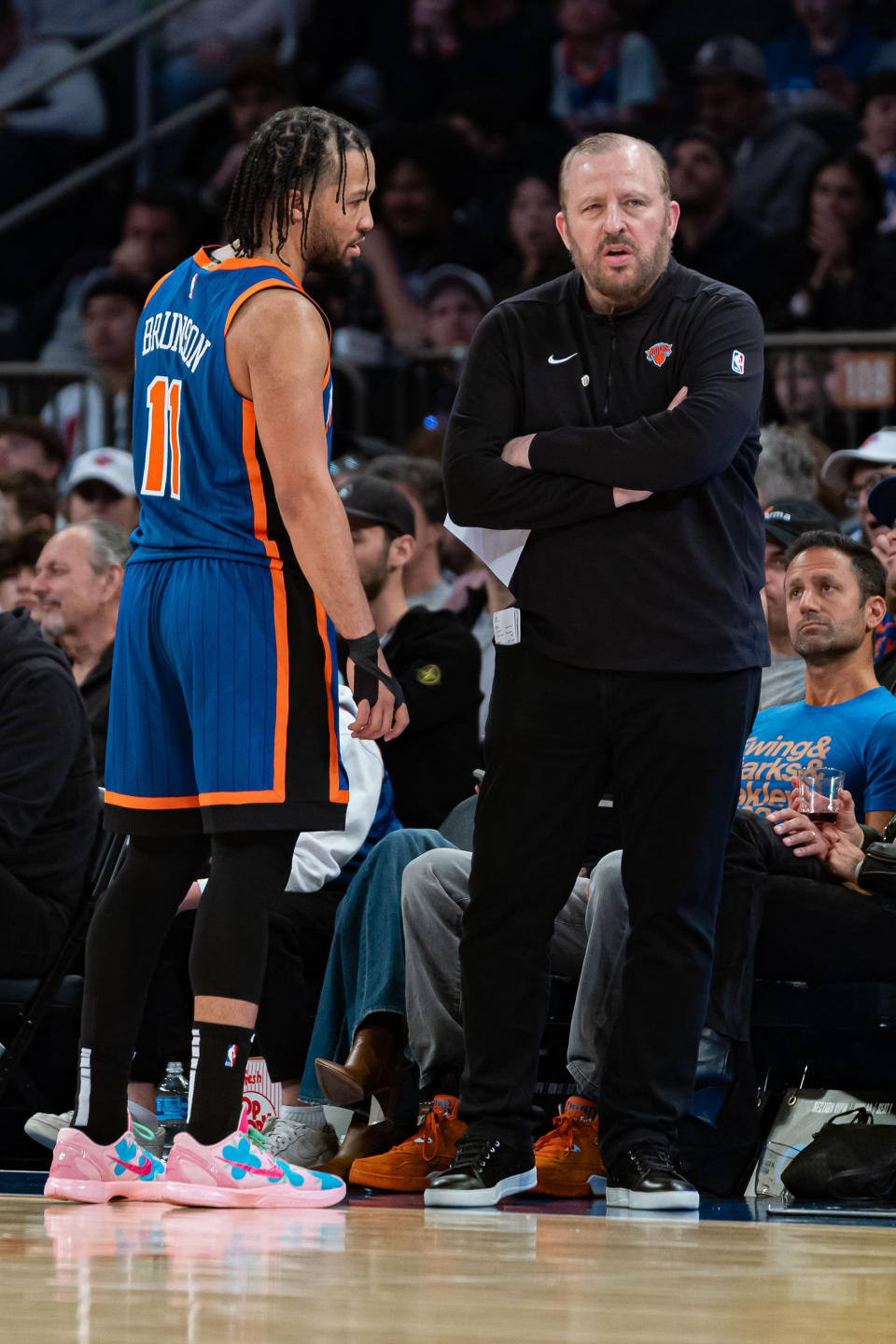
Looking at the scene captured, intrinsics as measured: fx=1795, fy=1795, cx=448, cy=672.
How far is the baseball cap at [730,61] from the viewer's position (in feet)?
28.1

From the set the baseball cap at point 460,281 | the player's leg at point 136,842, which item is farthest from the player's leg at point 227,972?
the baseball cap at point 460,281

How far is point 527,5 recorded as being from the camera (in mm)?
9633

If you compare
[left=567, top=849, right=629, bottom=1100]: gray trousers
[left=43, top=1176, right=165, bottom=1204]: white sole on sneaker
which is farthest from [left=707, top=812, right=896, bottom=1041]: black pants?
[left=43, top=1176, right=165, bottom=1204]: white sole on sneaker

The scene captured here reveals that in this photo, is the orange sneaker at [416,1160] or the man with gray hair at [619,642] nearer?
the man with gray hair at [619,642]

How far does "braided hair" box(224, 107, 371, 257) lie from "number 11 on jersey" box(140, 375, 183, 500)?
0.27 meters

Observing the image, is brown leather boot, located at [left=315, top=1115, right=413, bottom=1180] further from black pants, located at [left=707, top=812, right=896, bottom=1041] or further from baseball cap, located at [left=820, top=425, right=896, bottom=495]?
baseball cap, located at [left=820, top=425, right=896, bottom=495]

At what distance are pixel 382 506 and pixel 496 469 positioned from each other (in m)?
1.80

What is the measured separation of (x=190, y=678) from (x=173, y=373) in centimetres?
50

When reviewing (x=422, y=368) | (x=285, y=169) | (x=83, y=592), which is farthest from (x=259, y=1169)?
(x=422, y=368)

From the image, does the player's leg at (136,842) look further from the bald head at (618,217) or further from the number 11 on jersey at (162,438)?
the bald head at (618,217)

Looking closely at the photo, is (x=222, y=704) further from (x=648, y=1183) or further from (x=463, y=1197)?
(x=648, y=1183)

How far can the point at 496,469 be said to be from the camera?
3.11 metres

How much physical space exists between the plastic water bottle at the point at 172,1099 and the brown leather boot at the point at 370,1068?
2.04 ft

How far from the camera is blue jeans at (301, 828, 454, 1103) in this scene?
3.68m
